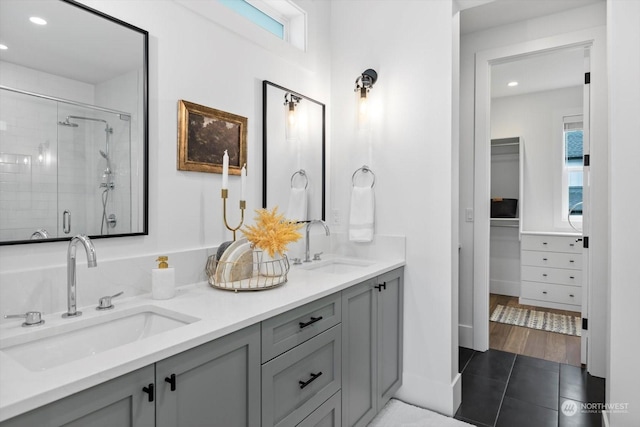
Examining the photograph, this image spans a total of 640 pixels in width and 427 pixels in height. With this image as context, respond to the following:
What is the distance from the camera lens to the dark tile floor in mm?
2170

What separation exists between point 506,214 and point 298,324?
4012 mm

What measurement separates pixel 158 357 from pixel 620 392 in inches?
84.5

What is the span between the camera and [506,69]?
13.3 ft

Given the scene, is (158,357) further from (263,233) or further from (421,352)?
(421,352)

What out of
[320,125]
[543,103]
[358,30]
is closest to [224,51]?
[320,125]

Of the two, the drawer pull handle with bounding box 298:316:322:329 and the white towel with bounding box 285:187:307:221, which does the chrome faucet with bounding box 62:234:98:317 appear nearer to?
the drawer pull handle with bounding box 298:316:322:329

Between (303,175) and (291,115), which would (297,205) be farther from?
(291,115)

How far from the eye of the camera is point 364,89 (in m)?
2.48

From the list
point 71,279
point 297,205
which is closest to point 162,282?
point 71,279

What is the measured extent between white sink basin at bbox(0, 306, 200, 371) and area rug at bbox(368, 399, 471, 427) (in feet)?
4.57

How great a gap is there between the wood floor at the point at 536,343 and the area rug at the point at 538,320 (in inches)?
4.8

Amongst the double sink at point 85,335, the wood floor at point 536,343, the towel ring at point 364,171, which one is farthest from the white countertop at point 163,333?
the wood floor at point 536,343

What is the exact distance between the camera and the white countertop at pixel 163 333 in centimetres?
75

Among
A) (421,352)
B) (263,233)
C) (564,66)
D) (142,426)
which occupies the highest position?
(564,66)
